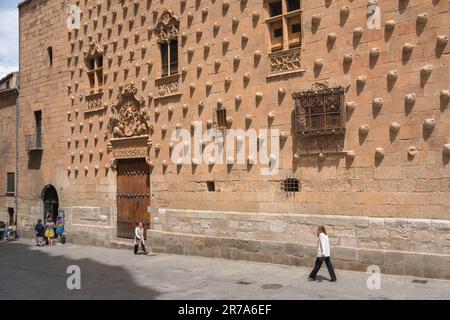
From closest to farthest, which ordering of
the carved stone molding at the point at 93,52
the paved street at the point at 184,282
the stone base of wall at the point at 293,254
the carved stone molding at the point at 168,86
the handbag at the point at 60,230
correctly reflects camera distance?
the paved street at the point at 184,282
the stone base of wall at the point at 293,254
the carved stone molding at the point at 168,86
the carved stone molding at the point at 93,52
the handbag at the point at 60,230

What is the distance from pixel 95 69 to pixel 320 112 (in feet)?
33.6

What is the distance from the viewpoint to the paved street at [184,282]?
31.2 feet

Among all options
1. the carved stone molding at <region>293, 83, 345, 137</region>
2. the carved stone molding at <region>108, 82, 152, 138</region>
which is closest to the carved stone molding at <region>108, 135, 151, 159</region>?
the carved stone molding at <region>108, 82, 152, 138</region>

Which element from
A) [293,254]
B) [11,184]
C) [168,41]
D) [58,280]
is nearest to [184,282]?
[293,254]

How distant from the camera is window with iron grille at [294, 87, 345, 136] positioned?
37.9 feet

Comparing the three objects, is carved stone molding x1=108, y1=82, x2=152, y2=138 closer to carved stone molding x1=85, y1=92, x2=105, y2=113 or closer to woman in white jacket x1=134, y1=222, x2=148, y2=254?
carved stone molding x1=85, y1=92, x2=105, y2=113

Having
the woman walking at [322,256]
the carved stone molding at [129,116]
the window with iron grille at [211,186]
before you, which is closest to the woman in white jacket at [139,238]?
the window with iron grille at [211,186]

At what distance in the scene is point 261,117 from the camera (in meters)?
13.1

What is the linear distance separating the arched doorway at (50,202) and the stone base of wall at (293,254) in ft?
23.2

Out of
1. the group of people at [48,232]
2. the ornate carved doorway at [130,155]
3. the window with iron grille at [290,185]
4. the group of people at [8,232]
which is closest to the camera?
the window with iron grille at [290,185]

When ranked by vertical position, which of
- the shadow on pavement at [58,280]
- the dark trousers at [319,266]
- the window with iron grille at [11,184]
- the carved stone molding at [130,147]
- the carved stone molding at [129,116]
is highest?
the carved stone molding at [129,116]

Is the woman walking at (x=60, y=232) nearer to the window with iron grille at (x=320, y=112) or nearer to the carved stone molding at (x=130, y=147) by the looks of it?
the carved stone molding at (x=130, y=147)
